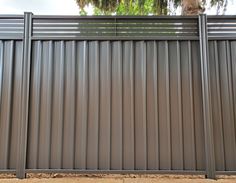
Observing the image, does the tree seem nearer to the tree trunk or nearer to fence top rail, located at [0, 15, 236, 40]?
the tree trunk

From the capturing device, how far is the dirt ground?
2.80m

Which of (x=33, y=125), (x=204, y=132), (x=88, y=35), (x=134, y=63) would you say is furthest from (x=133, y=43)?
(x=33, y=125)

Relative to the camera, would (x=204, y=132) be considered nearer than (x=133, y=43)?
Yes

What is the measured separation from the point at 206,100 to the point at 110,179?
1.52m

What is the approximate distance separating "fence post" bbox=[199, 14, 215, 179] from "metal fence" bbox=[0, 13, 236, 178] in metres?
0.01

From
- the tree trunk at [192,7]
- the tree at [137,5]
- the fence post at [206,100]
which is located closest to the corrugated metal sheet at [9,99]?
the fence post at [206,100]

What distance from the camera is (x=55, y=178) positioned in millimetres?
2932

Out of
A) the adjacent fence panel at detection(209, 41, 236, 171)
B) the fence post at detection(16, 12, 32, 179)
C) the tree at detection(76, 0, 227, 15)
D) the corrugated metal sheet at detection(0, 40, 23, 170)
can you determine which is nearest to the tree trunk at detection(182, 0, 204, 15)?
the tree at detection(76, 0, 227, 15)

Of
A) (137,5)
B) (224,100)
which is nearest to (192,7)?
(137,5)

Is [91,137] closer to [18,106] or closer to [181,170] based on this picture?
[18,106]

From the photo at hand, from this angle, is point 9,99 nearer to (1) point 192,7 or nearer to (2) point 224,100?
(2) point 224,100

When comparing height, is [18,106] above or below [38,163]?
above

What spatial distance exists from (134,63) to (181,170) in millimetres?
1450

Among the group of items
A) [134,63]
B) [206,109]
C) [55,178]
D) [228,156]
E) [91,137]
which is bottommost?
[55,178]
